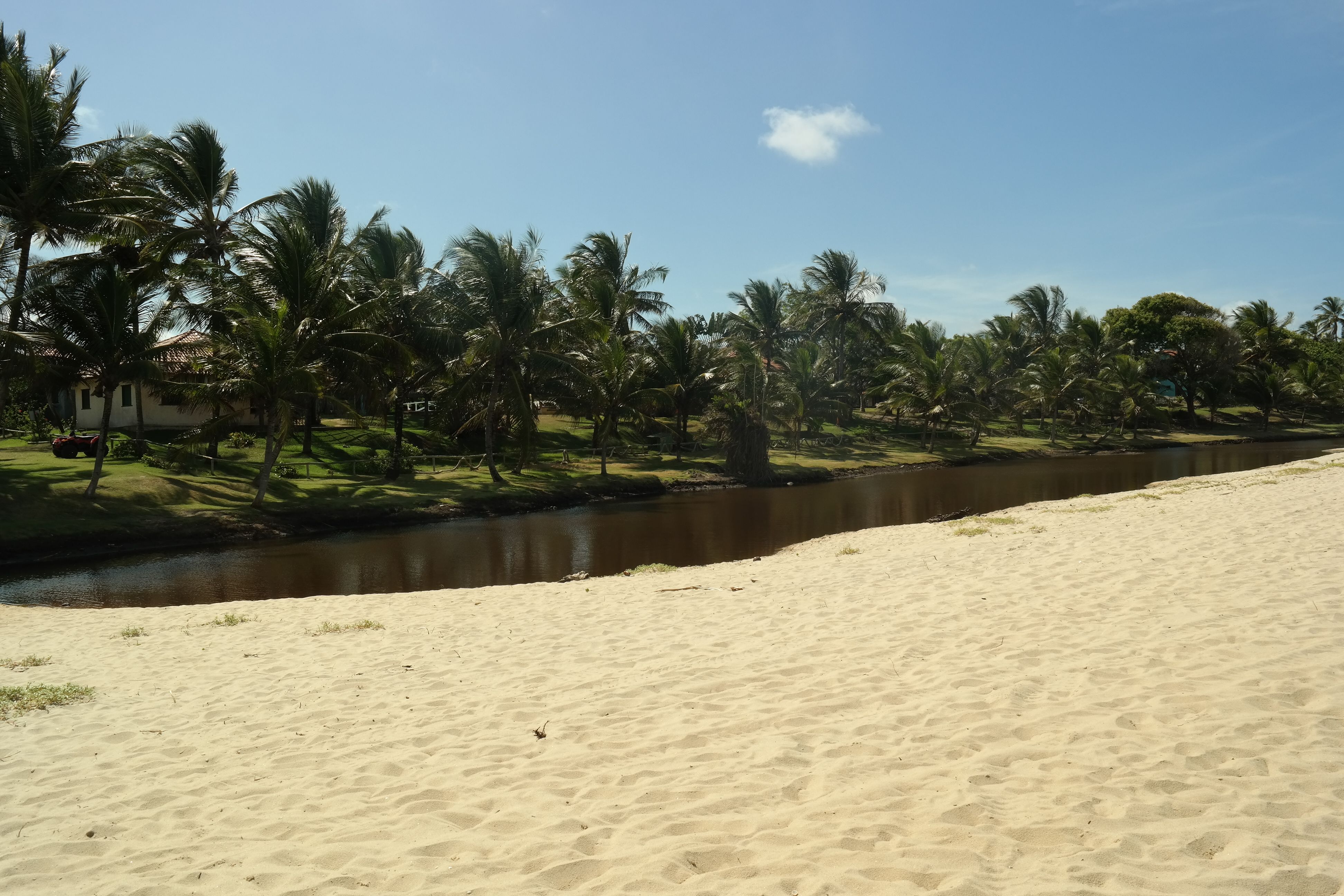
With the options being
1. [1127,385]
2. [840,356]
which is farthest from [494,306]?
[1127,385]

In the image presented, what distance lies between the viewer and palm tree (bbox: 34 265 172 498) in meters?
19.1

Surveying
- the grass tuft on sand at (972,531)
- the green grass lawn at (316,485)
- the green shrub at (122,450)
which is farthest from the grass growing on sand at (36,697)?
the green shrub at (122,450)

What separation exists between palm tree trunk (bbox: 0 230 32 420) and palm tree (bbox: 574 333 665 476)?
16.3 metres

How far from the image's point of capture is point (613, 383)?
31875 mm

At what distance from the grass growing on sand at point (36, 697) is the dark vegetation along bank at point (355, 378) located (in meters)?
13.1

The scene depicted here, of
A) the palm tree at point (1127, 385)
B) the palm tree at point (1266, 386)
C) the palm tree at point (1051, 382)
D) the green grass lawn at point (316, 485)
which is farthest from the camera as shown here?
the palm tree at point (1266, 386)

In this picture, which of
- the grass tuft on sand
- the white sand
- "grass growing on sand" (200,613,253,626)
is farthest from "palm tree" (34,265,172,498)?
the grass tuft on sand

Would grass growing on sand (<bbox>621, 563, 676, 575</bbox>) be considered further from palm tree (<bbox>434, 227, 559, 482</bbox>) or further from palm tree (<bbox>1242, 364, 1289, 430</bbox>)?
palm tree (<bbox>1242, 364, 1289, 430</bbox>)

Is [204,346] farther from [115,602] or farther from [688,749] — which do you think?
[688,749]

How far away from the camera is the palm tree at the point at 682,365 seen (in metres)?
34.6

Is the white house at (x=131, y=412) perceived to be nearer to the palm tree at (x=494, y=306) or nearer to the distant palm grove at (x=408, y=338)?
the distant palm grove at (x=408, y=338)

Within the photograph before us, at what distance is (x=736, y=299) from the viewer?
49.9 metres

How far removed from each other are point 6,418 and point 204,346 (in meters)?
11.2

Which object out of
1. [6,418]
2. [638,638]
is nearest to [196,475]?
[6,418]
